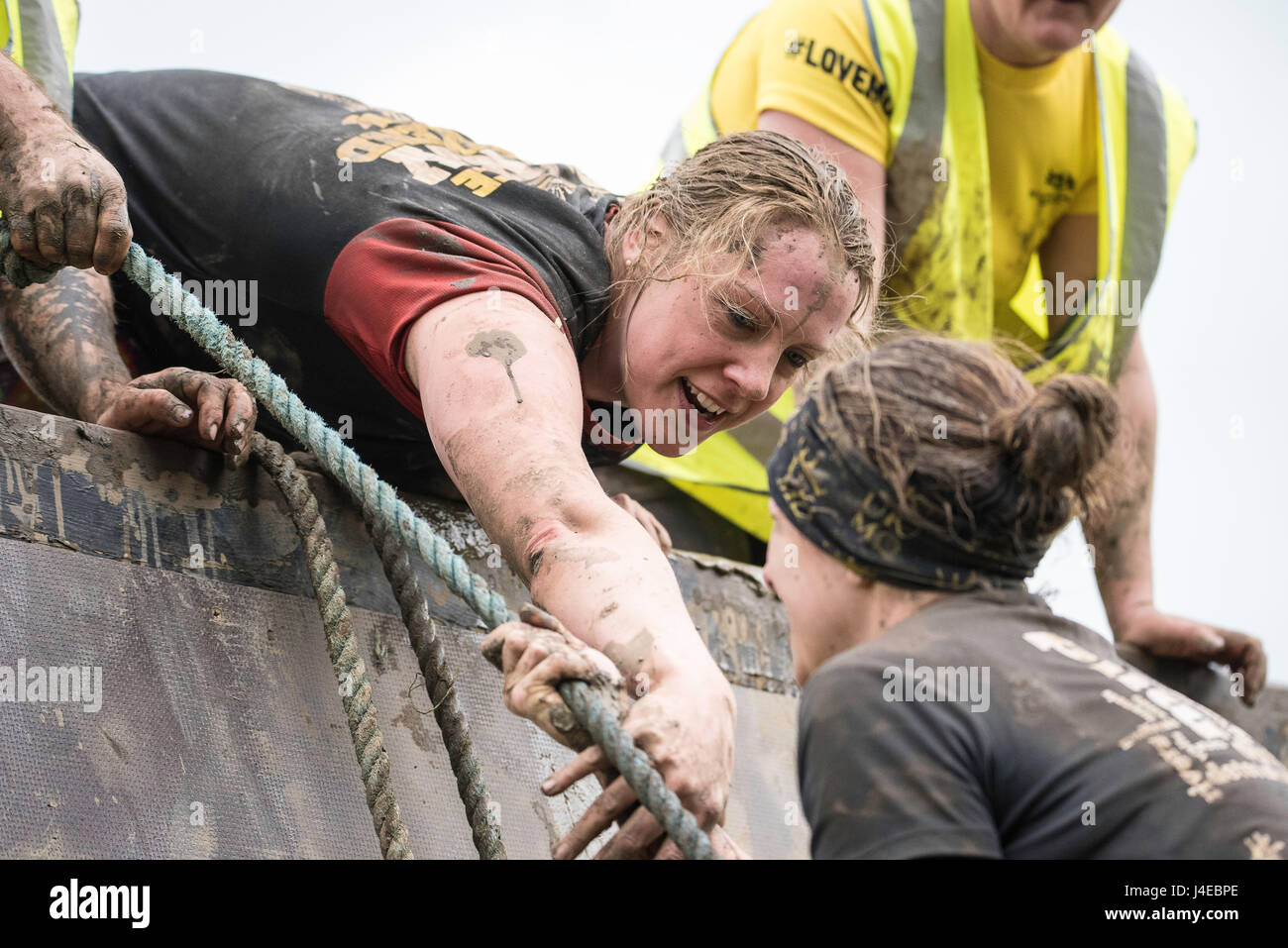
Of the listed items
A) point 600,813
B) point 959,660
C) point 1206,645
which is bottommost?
point 1206,645

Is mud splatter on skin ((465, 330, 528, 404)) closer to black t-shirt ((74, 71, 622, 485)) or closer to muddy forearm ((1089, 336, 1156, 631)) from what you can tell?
black t-shirt ((74, 71, 622, 485))

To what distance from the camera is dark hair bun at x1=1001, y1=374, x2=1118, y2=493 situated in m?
1.26

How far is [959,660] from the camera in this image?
1230 millimetres

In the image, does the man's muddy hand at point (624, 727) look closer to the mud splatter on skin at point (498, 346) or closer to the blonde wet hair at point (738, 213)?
the mud splatter on skin at point (498, 346)

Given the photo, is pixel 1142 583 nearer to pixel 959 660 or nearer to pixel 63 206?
pixel 959 660

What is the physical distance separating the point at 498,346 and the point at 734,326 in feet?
1.28

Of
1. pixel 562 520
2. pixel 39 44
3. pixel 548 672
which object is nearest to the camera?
pixel 548 672

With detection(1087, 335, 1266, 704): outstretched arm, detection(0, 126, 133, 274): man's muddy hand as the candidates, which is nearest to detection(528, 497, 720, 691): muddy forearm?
detection(0, 126, 133, 274): man's muddy hand

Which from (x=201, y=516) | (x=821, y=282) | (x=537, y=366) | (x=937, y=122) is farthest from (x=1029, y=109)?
(x=201, y=516)

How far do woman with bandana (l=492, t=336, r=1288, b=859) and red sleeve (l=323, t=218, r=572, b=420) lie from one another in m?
0.53
